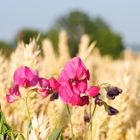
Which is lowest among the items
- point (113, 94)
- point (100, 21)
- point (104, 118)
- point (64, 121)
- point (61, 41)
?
point (100, 21)

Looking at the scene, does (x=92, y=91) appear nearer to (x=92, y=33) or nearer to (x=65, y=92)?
(x=65, y=92)

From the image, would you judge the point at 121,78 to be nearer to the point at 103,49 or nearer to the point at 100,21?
the point at 103,49

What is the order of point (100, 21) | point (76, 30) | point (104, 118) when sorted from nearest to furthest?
point (104, 118) → point (76, 30) → point (100, 21)

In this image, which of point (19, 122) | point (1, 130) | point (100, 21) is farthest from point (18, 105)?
point (100, 21)

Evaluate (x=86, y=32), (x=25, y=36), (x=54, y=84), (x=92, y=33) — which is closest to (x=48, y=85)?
(x=54, y=84)

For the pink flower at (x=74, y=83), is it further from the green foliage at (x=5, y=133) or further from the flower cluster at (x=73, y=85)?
the green foliage at (x=5, y=133)

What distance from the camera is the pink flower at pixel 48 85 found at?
0.99 meters

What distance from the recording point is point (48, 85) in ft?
3.34

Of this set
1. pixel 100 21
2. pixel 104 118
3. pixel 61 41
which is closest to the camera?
pixel 104 118

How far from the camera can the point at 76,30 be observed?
30.8 m

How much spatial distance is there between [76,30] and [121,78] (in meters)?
29.4

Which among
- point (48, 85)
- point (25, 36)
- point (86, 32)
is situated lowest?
point (86, 32)

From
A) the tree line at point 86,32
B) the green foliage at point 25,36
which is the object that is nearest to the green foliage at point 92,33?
the tree line at point 86,32

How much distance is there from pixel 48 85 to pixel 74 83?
60 mm
